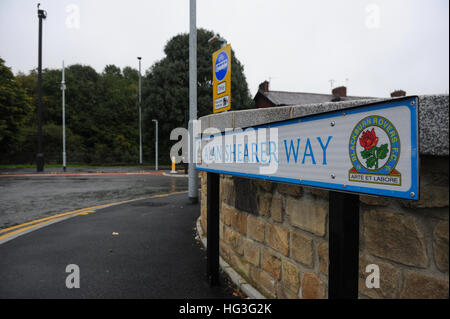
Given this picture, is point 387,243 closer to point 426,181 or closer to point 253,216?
point 426,181

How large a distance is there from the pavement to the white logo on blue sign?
3136 mm

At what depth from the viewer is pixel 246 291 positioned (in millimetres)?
2982

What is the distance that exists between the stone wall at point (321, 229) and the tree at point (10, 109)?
32431 millimetres

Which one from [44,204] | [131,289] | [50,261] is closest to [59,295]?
[131,289]

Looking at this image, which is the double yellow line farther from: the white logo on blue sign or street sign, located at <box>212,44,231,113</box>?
the white logo on blue sign

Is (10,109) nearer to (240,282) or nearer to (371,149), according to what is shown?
(240,282)

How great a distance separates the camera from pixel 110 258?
4.14 meters

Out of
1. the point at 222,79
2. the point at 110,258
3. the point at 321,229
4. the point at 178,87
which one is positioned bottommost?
Result: the point at 110,258

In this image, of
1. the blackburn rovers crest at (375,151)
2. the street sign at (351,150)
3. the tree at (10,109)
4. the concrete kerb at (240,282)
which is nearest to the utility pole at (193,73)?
the concrete kerb at (240,282)

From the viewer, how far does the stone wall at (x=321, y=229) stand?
1.37m

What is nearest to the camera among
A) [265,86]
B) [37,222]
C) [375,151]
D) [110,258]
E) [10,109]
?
[375,151]

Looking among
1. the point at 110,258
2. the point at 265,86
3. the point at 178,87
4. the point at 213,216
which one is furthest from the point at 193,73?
the point at 265,86

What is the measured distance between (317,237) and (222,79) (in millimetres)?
4611

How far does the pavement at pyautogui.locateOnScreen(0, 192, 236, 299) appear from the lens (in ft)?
10.4
